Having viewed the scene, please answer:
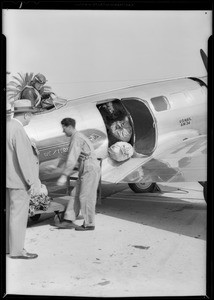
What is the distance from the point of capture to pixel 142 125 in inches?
230

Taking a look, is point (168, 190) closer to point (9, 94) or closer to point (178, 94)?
point (178, 94)

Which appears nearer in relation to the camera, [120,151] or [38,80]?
[38,80]

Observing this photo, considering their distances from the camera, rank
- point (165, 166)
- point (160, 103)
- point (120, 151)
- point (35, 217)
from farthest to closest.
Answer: point (160, 103)
point (35, 217)
point (165, 166)
point (120, 151)

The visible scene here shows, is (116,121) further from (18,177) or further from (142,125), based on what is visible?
(18,177)

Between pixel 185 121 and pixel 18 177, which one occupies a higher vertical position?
pixel 185 121

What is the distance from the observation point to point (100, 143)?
5.24m

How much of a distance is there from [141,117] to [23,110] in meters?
1.97

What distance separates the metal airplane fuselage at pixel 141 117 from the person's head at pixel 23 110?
0.39 metres

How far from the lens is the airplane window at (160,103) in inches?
250

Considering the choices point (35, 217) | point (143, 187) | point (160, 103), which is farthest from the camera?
point (143, 187)

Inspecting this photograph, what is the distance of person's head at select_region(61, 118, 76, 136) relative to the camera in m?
4.97

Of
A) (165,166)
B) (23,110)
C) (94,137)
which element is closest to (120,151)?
(94,137)

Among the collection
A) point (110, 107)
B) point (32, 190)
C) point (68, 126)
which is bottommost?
point (32, 190)
